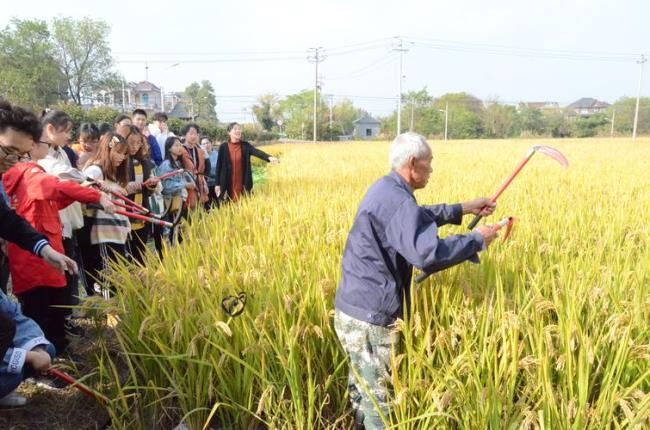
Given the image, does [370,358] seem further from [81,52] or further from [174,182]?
[81,52]

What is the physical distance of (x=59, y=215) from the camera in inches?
119

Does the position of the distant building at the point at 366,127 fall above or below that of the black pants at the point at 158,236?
above

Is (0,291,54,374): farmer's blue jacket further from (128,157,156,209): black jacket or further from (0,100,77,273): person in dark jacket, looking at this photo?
(128,157,156,209): black jacket

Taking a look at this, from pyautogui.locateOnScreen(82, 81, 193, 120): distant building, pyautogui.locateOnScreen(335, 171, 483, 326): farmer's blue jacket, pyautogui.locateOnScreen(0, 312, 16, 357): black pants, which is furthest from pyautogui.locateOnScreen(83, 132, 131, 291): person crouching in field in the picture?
pyautogui.locateOnScreen(82, 81, 193, 120): distant building

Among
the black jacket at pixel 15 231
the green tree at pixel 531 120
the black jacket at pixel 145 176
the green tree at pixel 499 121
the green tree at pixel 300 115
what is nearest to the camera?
the black jacket at pixel 15 231

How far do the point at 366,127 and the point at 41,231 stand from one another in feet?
287

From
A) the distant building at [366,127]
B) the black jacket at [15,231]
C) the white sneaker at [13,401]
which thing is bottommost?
the white sneaker at [13,401]

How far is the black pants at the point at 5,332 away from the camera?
1.78 m

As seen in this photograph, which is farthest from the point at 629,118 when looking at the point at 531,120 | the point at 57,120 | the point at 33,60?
the point at 57,120

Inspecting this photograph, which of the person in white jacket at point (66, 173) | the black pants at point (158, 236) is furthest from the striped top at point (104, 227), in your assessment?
the black pants at point (158, 236)

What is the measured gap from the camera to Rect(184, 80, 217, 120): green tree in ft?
239

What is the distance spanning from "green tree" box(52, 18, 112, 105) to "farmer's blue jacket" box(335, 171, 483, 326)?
53.3m

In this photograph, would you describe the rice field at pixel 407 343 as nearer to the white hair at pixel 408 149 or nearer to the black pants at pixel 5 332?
the black pants at pixel 5 332

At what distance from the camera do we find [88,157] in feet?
12.9
